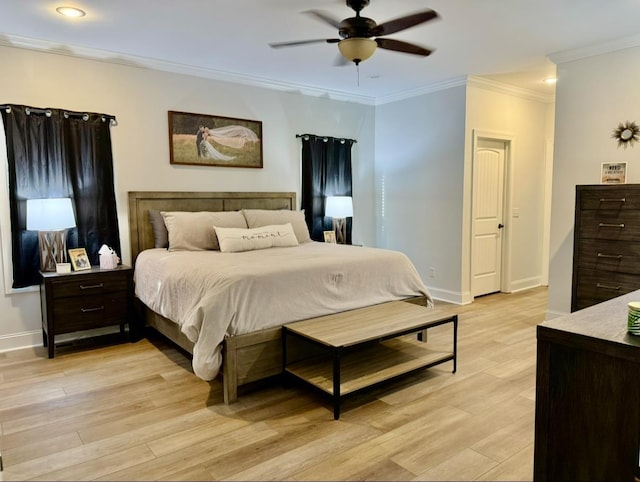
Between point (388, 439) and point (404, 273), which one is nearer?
point (388, 439)

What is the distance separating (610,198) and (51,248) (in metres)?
4.69

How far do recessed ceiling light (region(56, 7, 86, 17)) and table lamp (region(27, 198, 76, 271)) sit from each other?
4.65ft

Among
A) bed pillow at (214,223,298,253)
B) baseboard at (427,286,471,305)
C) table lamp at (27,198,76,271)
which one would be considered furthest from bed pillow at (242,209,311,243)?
baseboard at (427,286,471,305)

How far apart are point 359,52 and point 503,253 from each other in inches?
152

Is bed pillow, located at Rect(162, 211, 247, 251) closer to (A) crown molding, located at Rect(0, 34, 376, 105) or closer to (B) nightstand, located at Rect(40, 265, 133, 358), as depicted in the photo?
(B) nightstand, located at Rect(40, 265, 133, 358)

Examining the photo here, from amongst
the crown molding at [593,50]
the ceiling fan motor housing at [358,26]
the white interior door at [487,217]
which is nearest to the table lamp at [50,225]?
the ceiling fan motor housing at [358,26]

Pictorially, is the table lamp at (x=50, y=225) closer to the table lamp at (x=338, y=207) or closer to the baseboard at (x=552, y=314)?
the table lamp at (x=338, y=207)

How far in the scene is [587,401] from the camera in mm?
1476

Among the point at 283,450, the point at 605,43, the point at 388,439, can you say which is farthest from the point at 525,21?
the point at 283,450

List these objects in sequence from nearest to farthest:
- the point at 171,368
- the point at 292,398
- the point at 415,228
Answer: the point at 292,398 < the point at 171,368 < the point at 415,228

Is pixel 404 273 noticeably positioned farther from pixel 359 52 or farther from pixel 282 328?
pixel 359 52

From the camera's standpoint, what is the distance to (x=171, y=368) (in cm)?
336

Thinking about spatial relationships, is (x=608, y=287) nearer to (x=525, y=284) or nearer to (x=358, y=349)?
(x=358, y=349)

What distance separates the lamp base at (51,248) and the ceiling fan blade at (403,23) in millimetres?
3126
